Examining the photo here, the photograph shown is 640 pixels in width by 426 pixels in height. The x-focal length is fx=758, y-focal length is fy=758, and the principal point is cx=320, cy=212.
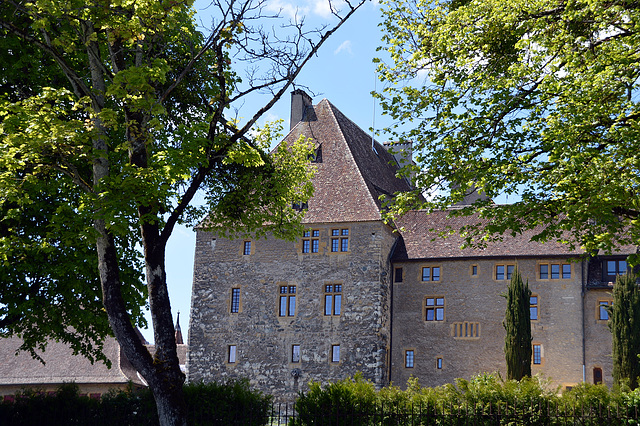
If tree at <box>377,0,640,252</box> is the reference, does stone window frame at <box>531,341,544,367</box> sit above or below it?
below

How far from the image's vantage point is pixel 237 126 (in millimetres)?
18094

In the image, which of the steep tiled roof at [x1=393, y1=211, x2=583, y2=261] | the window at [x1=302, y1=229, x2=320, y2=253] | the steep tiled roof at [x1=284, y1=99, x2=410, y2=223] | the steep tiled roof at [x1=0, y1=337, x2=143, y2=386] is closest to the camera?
the steep tiled roof at [x1=393, y1=211, x2=583, y2=261]

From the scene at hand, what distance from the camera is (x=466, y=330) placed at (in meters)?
33.8

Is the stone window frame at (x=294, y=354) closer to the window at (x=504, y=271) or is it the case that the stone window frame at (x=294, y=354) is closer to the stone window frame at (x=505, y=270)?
the stone window frame at (x=505, y=270)

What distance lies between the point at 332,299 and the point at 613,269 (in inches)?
486

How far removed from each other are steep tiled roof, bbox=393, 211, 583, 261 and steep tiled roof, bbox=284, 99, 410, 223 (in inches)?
91.5

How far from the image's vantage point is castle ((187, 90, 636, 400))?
32.7 m

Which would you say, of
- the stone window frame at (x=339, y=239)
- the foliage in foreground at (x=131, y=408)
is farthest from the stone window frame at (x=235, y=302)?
the foliage in foreground at (x=131, y=408)

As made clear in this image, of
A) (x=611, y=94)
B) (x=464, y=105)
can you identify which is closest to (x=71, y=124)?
→ (x=464, y=105)

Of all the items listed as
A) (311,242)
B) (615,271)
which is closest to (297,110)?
(311,242)

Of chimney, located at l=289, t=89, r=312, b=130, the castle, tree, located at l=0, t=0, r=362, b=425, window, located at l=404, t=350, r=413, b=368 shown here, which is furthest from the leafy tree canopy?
chimney, located at l=289, t=89, r=312, b=130

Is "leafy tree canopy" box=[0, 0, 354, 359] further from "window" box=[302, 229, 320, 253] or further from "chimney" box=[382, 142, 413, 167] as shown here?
"window" box=[302, 229, 320, 253]

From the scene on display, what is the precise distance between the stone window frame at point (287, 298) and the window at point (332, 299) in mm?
1463

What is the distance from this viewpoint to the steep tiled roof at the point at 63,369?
3822 centimetres
